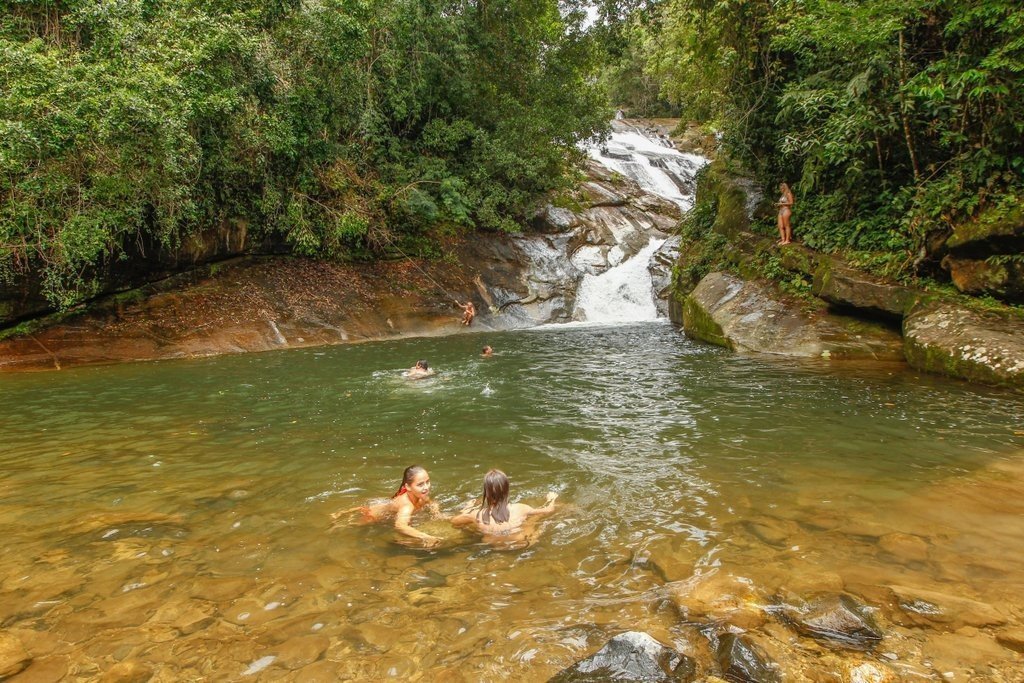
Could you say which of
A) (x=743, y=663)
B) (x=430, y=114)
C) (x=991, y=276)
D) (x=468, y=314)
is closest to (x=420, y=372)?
(x=468, y=314)

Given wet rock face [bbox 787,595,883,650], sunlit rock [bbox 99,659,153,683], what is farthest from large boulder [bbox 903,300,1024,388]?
sunlit rock [bbox 99,659,153,683]

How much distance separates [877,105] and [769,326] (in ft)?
16.2

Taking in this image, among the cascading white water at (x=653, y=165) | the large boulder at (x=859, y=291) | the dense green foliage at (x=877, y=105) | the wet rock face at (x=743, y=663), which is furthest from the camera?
the cascading white water at (x=653, y=165)

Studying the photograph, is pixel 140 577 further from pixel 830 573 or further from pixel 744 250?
pixel 744 250

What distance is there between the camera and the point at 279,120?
16.2 metres

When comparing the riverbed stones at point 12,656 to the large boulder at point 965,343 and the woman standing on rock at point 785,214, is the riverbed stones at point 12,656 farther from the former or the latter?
the woman standing on rock at point 785,214

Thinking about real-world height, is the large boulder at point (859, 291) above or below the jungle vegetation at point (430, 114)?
below

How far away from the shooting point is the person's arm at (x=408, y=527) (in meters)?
4.75

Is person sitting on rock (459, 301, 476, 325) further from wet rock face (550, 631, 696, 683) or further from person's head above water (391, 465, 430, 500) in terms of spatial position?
wet rock face (550, 631, 696, 683)

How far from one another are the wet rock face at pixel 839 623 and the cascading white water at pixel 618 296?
1644cm

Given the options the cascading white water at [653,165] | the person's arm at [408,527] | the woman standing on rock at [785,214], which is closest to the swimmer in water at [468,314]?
the woman standing on rock at [785,214]

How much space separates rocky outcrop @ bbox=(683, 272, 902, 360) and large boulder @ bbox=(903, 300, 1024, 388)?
90 centimetres

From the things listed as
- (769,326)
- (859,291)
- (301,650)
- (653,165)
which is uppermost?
(653,165)

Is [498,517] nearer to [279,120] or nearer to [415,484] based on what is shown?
[415,484]
